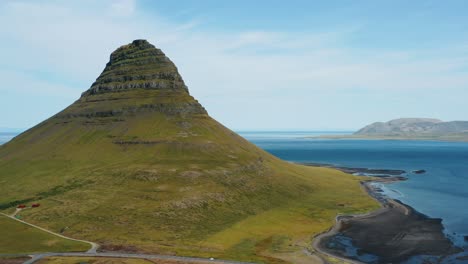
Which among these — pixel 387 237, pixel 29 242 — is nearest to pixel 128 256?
pixel 29 242

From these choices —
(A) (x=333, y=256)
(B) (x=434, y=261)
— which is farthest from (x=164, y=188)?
(B) (x=434, y=261)

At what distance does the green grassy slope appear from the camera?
120875mm

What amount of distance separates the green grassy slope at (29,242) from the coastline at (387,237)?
7985cm

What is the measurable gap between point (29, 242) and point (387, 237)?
122 meters

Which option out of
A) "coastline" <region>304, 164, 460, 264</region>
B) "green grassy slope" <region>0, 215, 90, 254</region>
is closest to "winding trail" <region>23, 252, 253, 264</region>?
"green grassy slope" <region>0, 215, 90, 254</region>

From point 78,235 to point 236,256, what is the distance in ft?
206

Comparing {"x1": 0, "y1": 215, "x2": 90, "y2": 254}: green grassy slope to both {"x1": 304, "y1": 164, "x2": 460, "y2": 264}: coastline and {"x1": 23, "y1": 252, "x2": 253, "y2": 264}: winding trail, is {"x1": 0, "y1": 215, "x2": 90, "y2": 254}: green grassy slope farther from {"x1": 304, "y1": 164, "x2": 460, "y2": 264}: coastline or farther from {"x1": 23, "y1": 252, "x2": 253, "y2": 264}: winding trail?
{"x1": 304, "y1": 164, "x2": 460, "y2": 264}: coastline

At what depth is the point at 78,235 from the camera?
13988 centimetres

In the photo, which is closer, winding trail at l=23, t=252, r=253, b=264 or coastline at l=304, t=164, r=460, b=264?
winding trail at l=23, t=252, r=253, b=264

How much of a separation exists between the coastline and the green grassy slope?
79.8 metres

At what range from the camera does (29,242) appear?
422 feet

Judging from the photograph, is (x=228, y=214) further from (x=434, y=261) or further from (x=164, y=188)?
(x=434, y=261)

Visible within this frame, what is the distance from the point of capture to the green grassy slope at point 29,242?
397 ft

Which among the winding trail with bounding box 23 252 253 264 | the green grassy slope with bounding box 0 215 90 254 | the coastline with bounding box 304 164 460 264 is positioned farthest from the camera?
the green grassy slope with bounding box 0 215 90 254
